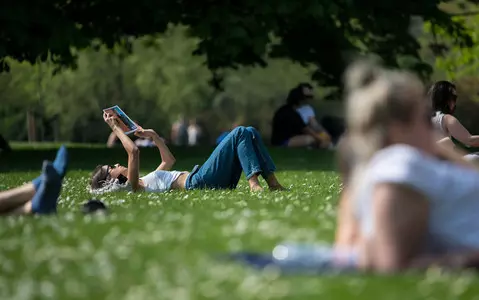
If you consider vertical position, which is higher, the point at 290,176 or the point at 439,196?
the point at 439,196

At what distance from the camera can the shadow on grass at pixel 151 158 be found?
26.0m

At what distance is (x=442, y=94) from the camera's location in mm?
16031

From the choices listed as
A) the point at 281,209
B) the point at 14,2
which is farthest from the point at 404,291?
the point at 14,2

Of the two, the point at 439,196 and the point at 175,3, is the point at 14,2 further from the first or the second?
the point at 439,196

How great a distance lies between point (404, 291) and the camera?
7.23 meters

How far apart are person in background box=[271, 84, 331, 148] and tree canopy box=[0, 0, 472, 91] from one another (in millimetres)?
1453

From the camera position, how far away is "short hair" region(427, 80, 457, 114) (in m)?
16.0

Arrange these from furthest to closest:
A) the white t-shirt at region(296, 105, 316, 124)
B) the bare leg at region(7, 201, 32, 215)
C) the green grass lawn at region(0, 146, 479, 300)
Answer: the white t-shirt at region(296, 105, 316, 124), the bare leg at region(7, 201, 32, 215), the green grass lawn at region(0, 146, 479, 300)

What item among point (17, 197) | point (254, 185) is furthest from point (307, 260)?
point (254, 185)

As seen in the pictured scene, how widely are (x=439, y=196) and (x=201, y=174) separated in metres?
8.77

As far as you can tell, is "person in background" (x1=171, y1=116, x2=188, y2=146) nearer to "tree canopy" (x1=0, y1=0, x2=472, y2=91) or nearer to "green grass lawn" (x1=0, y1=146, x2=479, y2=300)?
"tree canopy" (x1=0, y1=0, x2=472, y2=91)

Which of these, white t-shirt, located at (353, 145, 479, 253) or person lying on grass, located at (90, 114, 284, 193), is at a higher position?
white t-shirt, located at (353, 145, 479, 253)

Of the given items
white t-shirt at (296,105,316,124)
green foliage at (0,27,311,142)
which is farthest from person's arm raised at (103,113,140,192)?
green foliage at (0,27,311,142)

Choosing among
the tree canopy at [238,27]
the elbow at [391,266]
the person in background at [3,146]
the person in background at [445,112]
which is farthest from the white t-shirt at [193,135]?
the elbow at [391,266]
